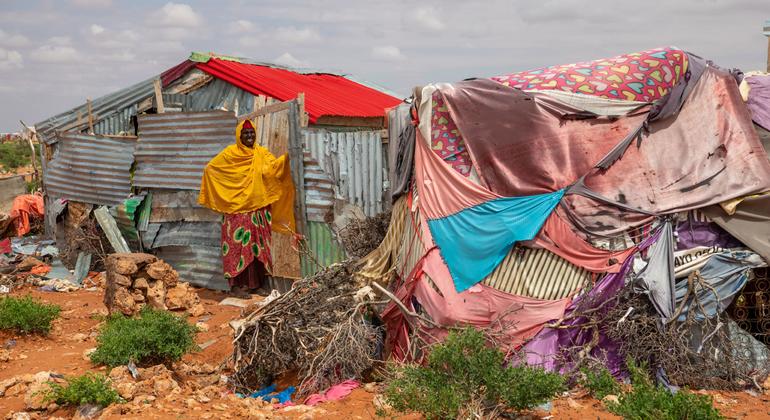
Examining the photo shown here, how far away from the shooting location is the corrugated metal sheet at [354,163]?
7.83 meters

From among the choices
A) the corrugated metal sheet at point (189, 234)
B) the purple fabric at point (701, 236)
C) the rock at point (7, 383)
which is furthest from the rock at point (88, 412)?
the corrugated metal sheet at point (189, 234)

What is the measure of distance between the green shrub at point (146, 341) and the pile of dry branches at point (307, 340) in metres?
0.69

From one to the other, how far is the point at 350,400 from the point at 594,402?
6.00ft

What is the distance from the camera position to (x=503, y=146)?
615 centimetres

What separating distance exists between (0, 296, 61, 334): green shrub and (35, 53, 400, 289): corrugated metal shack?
2.58 metres

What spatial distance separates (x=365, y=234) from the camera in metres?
7.66

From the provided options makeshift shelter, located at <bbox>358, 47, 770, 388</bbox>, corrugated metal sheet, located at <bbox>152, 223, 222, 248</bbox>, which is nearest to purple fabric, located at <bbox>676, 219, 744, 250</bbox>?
makeshift shelter, located at <bbox>358, 47, 770, 388</bbox>

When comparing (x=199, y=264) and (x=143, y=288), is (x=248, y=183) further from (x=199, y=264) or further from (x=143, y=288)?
(x=199, y=264)

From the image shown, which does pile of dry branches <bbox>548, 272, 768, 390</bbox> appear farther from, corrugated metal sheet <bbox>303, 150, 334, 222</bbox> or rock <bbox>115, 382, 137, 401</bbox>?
corrugated metal sheet <bbox>303, 150, 334, 222</bbox>

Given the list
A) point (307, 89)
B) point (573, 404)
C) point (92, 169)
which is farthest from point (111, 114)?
point (573, 404)

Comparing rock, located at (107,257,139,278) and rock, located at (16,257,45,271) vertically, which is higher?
rock, located at (107,257,139,278)

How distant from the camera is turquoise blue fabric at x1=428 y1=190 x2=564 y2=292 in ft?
19.6

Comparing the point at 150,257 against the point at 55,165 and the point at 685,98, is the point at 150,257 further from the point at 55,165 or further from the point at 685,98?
the point at 685,98

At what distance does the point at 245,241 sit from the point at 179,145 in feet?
6.92
